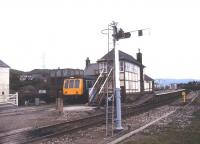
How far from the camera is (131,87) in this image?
35.6m

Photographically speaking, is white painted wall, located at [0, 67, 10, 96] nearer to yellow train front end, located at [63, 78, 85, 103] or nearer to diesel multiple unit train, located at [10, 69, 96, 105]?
diesel multiple unit train, located at [10, 69, 96, 105]

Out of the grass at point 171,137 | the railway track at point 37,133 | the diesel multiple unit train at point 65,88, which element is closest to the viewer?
the grass at point 171,137

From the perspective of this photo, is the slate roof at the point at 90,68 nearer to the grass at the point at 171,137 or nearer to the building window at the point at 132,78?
the building window at the point at 132,78

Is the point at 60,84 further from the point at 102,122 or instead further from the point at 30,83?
the point at 102,122

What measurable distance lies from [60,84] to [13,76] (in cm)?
2299

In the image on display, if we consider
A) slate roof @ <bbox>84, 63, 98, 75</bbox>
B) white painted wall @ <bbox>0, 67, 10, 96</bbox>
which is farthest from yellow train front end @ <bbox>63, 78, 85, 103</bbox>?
slate roof @ <bbox>84, 63, 98, 75</bbox>

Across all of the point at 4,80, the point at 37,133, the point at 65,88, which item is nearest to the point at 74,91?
the point at 65,88

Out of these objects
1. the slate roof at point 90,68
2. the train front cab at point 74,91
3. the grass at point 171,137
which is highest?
the slate roof at point 90,68

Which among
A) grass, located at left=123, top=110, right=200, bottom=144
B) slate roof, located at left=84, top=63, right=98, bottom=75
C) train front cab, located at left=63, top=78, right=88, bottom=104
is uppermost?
slate roof, located at left=84, top=63, right=98, bottom=75

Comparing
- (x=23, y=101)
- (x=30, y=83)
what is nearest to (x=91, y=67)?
(x=30, y=83)

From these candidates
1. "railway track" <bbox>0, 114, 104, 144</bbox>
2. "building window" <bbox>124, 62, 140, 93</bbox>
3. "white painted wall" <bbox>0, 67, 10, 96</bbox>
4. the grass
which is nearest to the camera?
the grass

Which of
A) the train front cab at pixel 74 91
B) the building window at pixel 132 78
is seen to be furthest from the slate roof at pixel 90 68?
the train front cab at pixel 74 91

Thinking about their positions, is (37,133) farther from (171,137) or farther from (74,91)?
(74,91)

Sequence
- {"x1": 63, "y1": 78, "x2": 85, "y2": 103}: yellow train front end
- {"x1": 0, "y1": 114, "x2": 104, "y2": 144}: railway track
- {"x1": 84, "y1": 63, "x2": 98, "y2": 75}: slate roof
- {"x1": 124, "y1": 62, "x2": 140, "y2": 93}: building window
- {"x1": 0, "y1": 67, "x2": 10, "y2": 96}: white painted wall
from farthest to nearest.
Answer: {"x1": 84, "y1": 63, "x2": 98, "y2": 75}: slate roof < {"x1": 0, "y1": 67, "x2": 10, "y2": 96}: white painted wall < {"x1": 124, "y1": 62, "x2": 140, "y2": 93}: building window < {"x1": 63, "y1": 78, "x2": 85, "y2": 103}: yellow train front end < {"x1": 0, "y1": 114, "x2": 104, "y2": 144}: railway track
